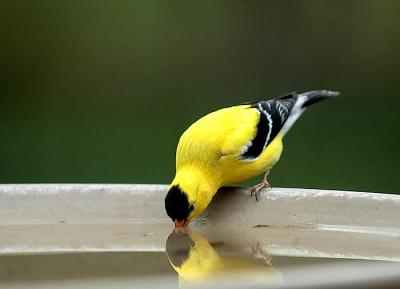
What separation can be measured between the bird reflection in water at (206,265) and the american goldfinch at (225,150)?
0.98 ft

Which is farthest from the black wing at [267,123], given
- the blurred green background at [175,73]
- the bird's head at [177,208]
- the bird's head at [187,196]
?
the blurred green background at [175,73]

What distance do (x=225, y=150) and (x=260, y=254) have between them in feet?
2.82

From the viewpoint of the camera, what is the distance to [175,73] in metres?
7.11

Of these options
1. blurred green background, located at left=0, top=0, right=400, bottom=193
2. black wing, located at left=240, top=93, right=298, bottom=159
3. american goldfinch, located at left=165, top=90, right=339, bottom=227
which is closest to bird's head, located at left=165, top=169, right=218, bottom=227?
american goldfinch, located at left=165, top=90, right=339, bottom=227

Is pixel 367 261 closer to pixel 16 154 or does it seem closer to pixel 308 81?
pixel 16 154

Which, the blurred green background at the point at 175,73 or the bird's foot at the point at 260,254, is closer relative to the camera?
the bird's foot at the point at 260,254

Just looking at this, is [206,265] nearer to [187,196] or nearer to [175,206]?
[175,206]

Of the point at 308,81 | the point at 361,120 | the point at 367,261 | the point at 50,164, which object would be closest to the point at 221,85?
the point at 308,81

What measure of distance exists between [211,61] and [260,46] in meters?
0.43

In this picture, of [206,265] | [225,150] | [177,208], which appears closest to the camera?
[206,265]

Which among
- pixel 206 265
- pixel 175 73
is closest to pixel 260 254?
pixel 206 265

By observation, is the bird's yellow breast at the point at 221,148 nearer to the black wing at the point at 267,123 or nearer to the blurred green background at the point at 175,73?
the black wing at the point at 267,123

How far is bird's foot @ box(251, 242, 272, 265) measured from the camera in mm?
1676

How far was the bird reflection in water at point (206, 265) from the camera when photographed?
1.18m
